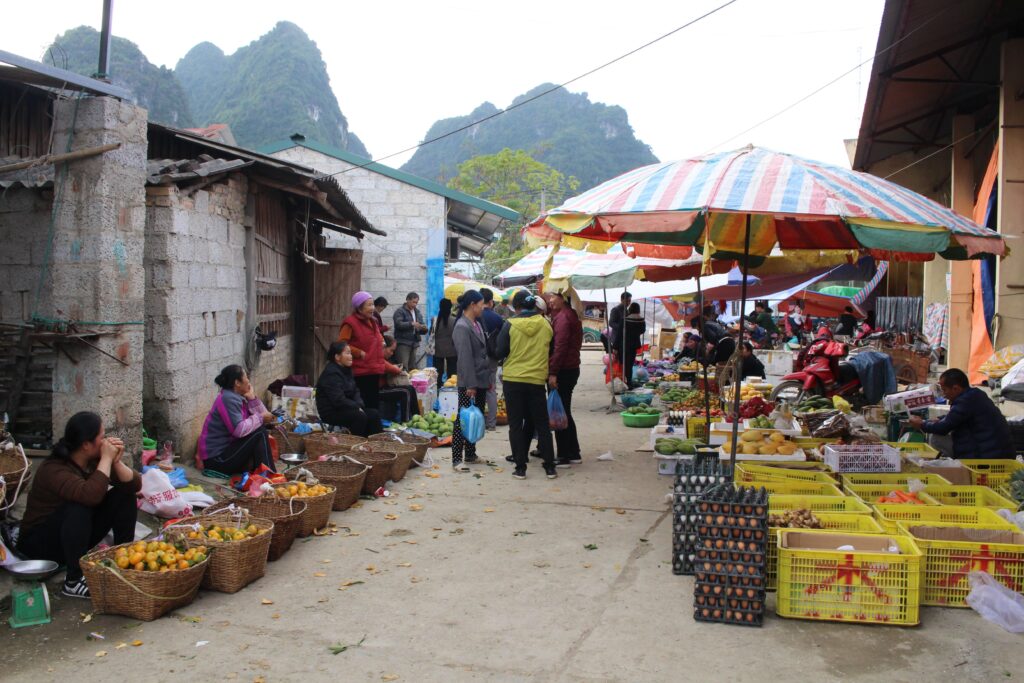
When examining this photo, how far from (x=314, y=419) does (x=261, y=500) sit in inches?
147

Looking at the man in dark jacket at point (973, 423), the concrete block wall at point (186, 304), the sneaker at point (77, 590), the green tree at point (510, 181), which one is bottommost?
the sneaker at point (77, 590)

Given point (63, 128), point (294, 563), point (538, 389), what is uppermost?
point (63, 128)

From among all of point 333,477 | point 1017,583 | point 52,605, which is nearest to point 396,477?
point 333,477

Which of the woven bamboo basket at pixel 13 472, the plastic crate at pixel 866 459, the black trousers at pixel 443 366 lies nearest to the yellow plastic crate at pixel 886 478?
the plastic crate at pixel 866 459

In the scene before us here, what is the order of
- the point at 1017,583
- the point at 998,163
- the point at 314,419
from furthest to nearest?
the point at 998,163
the point at 314,419
the point at 1017,583

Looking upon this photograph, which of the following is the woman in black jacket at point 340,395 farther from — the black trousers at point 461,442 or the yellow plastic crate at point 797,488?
the yellow plastic crate at point 797,488

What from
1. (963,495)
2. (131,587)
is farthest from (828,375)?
(131,587)

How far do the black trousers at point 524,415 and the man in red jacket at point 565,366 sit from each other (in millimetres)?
613

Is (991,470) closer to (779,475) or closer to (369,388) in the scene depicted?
(779,475)

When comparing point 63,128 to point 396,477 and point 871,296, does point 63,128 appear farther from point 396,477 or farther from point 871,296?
point 871,296

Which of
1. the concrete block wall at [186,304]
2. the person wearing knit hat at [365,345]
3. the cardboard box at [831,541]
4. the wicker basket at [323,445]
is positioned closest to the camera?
the cardboard box at [831,541]

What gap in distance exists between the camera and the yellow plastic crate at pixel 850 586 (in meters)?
4.67

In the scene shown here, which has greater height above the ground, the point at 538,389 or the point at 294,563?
the point at 538,389

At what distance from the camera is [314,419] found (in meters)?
9.78
